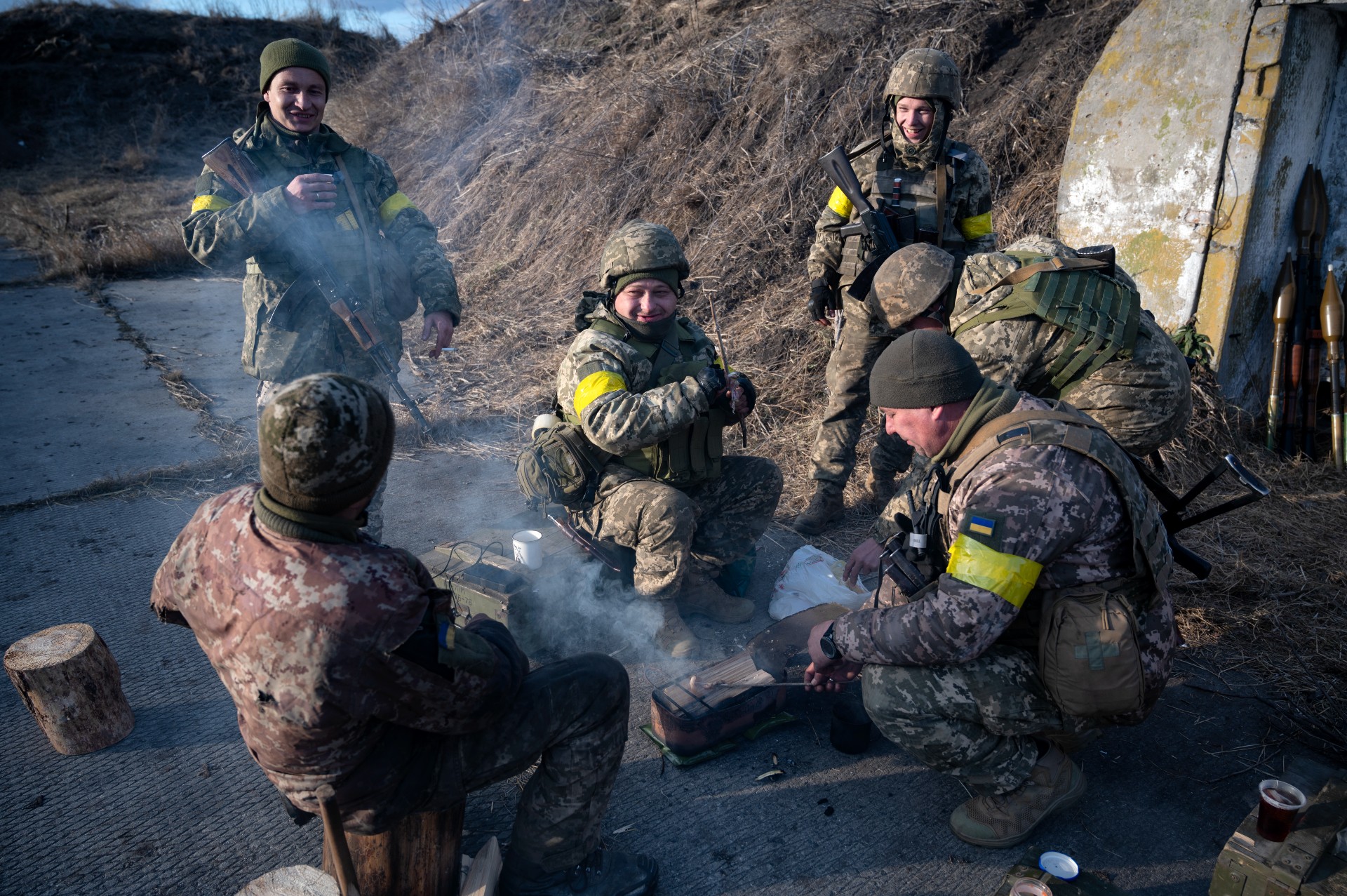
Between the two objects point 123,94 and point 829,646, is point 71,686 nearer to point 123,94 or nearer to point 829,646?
point 829,646

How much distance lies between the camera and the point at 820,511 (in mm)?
4977

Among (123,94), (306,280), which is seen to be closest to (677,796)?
(306,280)

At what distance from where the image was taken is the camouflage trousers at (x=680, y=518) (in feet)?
12.1

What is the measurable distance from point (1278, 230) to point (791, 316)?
353cm

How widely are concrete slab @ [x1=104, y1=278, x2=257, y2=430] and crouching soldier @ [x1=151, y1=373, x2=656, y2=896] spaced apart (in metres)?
5.20

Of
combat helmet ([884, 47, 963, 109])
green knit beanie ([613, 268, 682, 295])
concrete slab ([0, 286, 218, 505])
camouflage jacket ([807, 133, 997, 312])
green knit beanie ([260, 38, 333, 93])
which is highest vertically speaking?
combat helmet ([884, 47, 963, 109])

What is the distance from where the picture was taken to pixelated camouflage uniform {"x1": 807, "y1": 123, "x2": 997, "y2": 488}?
495cm

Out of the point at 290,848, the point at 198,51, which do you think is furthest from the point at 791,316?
the point at 198,51

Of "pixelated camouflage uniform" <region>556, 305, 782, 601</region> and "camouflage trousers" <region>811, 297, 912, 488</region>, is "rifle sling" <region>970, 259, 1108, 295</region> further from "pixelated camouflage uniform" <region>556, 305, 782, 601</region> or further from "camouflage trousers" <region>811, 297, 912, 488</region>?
"pixelated camouflage uniform" <region>556, 305, 782, 601</region>

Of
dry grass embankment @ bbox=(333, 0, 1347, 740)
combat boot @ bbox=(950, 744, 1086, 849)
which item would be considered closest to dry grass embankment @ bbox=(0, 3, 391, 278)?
dry grass embankment @ bbox=(333, 0, 1347, 740)

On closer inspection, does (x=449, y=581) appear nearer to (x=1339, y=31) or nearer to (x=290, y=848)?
(x=290, y=848)

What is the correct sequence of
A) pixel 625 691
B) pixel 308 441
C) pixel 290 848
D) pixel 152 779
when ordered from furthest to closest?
pixel 152 779 → pixel 290 848 → pixel 625 691 → pixel 308 441

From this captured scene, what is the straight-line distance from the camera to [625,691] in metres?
2.43

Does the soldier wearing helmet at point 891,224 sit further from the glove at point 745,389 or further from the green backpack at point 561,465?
the green backpack at point 561,465
